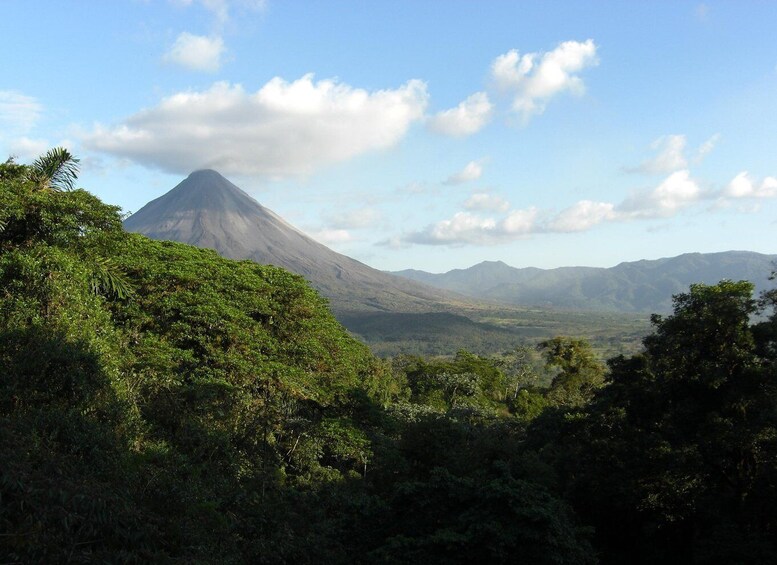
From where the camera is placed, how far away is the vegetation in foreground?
765cm

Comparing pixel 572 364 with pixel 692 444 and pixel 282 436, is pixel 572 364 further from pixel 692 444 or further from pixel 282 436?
pixel 692 444

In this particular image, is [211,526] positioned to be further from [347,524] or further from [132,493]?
[347,524]

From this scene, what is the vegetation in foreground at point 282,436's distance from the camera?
25.1 ft

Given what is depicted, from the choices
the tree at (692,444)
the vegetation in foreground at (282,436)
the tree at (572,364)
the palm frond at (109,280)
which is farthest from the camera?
the tree at (572,364)

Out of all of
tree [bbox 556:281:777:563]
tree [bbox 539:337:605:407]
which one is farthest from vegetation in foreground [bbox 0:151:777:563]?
tree [bbox 539:337:605:407]

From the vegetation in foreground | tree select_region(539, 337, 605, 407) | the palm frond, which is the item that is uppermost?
the palm frond

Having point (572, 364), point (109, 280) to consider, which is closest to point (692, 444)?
point (109, 280)

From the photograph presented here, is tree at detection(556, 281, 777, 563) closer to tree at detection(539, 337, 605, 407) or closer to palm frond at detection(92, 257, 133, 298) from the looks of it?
palm frond at detection(92, 257, 133, 298)

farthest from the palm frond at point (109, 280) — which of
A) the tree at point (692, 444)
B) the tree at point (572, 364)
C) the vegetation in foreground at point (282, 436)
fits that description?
the tree at point (572, 364)

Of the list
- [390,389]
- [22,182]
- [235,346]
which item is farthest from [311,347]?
[390,389]

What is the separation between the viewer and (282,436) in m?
18.0

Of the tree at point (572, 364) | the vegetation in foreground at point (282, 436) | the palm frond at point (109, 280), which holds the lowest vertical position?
the tree at point (572, 364)

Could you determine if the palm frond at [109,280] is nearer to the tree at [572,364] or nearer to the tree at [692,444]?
the tree at [692,444]

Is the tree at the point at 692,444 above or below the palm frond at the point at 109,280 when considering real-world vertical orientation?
below
